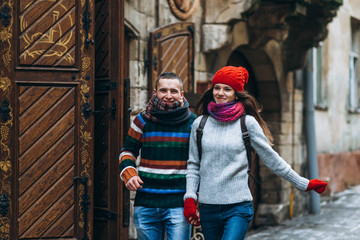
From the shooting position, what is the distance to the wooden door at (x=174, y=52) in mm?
7406

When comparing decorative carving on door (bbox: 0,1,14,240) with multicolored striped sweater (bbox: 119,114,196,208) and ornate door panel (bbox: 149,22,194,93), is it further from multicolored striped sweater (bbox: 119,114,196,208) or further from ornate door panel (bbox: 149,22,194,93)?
ornate door panel (bbox: 149,22,194,93)

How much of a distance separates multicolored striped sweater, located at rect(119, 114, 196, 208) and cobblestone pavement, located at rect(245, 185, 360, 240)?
491cm

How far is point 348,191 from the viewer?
47.9 feet

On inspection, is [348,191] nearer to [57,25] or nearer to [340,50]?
[340,50]

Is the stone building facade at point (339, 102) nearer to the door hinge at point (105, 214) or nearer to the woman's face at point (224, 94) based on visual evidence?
the door hinge at point (105, 214)

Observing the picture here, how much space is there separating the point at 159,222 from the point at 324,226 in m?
6.08

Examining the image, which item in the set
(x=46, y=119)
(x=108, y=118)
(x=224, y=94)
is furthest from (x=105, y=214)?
(x=224, y=94)

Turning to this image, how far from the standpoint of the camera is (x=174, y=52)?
25.3 ft

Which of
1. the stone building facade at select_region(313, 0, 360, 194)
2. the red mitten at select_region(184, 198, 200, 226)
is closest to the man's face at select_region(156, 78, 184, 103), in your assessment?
the red mitten at select_region(184, 198, 200, 226)

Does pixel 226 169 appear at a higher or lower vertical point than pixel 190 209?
higher

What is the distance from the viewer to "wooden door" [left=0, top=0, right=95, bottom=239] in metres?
5.60

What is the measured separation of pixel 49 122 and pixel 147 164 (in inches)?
57.8

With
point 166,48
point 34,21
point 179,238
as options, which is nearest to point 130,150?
point 179,238

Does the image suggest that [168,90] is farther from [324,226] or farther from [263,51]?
[324,226]
